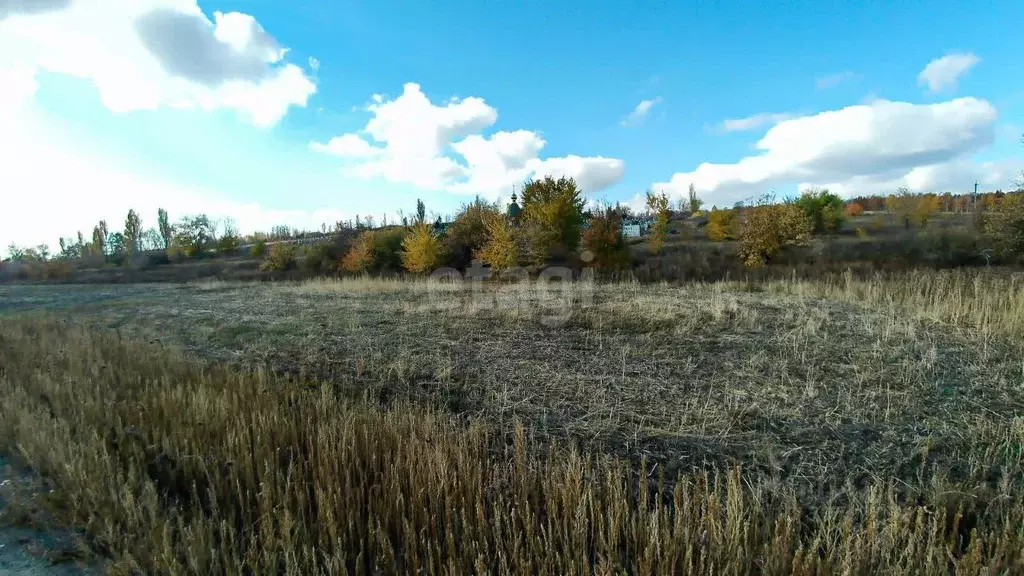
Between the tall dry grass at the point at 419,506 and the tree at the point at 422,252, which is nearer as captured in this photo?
the tall dry grass at the point at 419,506

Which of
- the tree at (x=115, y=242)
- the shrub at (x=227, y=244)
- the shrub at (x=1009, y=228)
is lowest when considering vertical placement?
the shrub at (x=1009, y=228)

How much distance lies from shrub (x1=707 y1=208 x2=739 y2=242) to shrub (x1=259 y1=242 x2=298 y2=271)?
3979 cm

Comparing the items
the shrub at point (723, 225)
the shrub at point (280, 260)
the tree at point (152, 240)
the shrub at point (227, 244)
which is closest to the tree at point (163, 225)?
the tree at point (152, 240)

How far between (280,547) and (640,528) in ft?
6.71

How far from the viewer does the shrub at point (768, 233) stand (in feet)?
86.5

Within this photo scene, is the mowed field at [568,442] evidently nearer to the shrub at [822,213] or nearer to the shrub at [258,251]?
the shrub at [822,213]

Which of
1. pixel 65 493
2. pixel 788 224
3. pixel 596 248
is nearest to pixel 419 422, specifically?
pixel 65 493

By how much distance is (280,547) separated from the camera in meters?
2.56

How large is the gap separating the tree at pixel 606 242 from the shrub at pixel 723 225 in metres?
19.4

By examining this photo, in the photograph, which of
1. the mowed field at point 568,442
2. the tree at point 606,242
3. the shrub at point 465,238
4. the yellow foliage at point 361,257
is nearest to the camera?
the mowed field at point 568,442

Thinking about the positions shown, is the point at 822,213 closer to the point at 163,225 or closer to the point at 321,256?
the point at 321,256

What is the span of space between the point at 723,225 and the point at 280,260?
4126 cm

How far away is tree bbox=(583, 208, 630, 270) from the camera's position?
24062 millimetres

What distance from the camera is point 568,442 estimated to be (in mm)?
3764
